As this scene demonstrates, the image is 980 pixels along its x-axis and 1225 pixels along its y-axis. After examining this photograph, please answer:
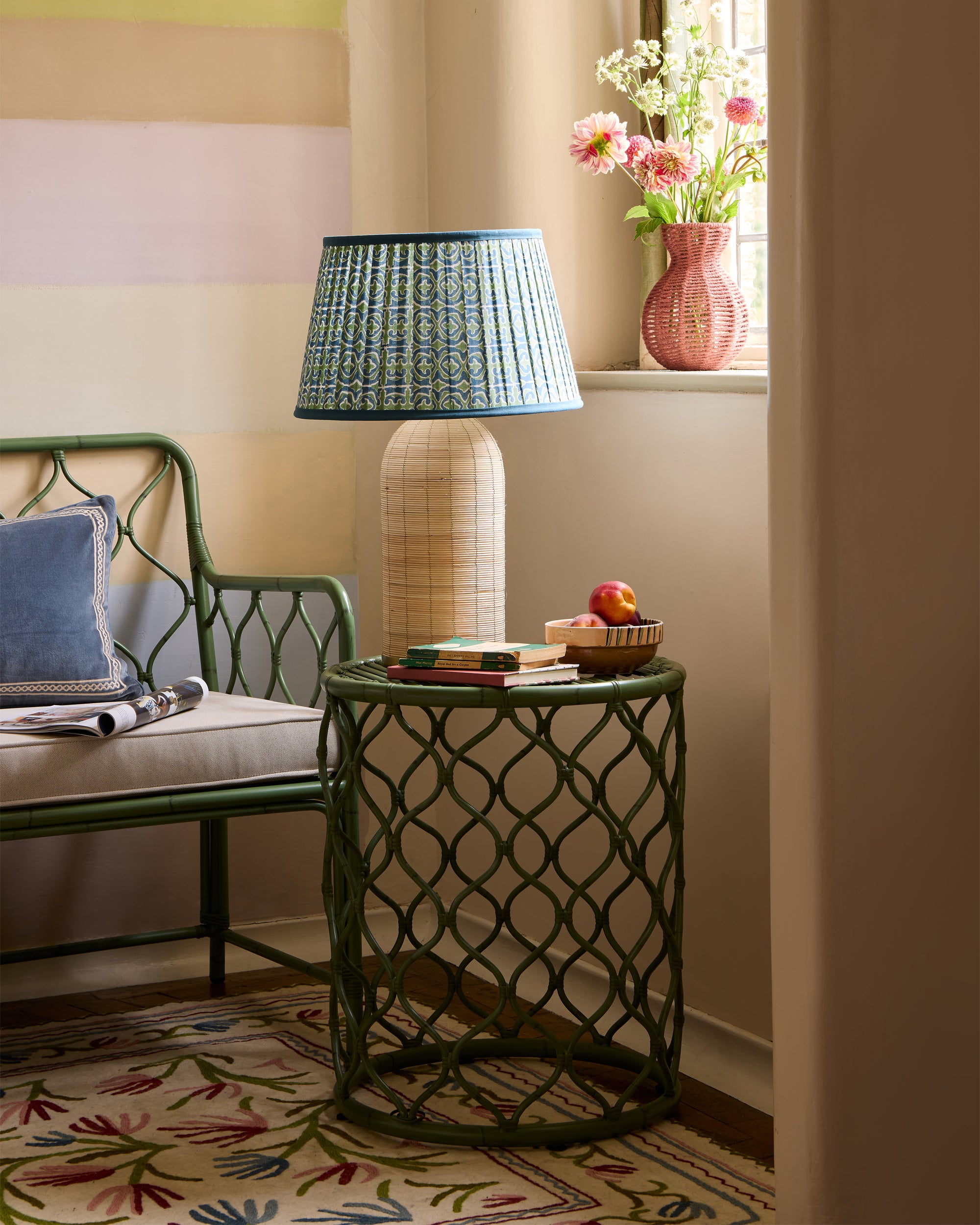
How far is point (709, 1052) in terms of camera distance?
216cm

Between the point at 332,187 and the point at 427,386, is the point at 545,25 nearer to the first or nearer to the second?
the point at 332,187

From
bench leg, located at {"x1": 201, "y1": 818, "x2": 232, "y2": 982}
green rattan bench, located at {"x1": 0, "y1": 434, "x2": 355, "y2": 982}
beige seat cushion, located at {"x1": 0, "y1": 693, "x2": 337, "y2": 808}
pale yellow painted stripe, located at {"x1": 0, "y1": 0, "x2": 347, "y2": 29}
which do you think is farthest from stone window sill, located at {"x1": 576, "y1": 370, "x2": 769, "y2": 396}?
bench leg, located at {"x1": 201, "y1": 818, "x2": 232, "y2": 982}

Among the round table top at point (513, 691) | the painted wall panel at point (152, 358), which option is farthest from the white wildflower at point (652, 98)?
the round table top at point (513, 691)

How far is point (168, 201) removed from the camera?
258cm

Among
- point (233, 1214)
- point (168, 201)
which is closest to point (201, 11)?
point (168, 201)

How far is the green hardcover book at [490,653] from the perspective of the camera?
1842mm

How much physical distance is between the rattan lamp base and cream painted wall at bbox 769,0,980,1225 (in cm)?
81

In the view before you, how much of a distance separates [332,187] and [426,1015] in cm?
143

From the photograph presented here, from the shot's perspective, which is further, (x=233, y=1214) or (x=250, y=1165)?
(x=250, y=1165)

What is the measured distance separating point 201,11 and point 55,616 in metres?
1.08

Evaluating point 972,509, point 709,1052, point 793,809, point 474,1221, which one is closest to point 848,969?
point 793,809

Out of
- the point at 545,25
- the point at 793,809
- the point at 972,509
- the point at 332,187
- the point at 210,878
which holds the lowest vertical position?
the point at 210,878

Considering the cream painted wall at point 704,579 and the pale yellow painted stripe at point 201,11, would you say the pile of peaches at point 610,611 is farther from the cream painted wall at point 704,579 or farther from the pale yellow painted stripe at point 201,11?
the pale yellow painted stripe at point 201,11

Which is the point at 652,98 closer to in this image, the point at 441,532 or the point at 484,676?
the point at 441,532
